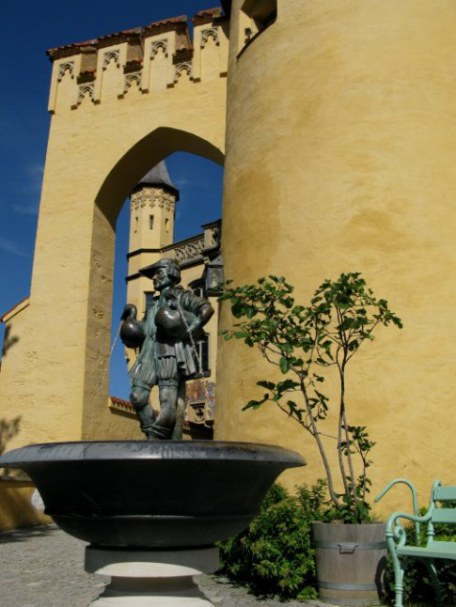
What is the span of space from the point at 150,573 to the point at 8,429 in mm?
8457

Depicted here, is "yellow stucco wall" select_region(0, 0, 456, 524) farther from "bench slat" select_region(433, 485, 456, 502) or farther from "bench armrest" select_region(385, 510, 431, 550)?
"bench armrest" select_region(385, 510, 431, 550)

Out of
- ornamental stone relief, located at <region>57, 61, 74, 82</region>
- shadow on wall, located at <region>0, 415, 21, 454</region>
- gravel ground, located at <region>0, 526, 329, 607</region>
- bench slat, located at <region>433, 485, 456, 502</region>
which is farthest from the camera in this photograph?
ornamental stone relief, located at <region>57, 61, 74, 82</region>

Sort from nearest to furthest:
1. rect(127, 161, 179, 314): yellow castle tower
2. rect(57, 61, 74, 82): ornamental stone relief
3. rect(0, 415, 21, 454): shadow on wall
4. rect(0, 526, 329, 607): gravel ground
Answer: rect(0, 526, 329, 607): gravel ground
rect(0, 415, 21, 454): shadow on wall
rect(57, 61, 74, 82): ornamental stone relief
rect(127, 161, 179, 314): yellow castle tower

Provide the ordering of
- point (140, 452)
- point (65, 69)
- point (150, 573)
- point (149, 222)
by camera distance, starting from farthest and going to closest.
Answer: point (149, 222), point (65, 69), point (150, 573), point (140, 452)

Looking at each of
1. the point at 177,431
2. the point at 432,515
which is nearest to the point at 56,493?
the point at 177,431

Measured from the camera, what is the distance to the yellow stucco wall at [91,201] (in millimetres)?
10227

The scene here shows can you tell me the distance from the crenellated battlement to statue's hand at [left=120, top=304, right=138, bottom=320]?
23.0ft

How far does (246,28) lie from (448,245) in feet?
16.1

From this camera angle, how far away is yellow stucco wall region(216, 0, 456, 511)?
6371 mm

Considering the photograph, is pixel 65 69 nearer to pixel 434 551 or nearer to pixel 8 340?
pixel 8 340

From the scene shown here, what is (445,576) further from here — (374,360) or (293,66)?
(293,66)

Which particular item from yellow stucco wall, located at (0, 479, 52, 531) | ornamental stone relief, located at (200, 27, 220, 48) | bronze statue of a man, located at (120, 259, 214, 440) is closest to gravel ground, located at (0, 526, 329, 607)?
bronze statue of a man, located at (120, 259, 214, 440)

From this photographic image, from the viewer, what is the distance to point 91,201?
10.9 m

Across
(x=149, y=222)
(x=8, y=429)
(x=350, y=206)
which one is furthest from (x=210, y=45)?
(x=149, y=222)
